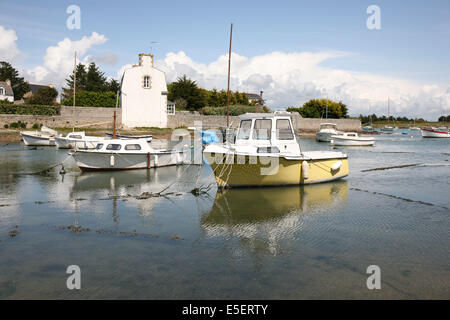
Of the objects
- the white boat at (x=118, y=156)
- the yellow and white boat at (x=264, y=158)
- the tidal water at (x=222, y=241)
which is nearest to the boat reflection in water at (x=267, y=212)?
the tidal water at (x=222, y=241)

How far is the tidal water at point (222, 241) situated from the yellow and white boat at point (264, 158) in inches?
17.7

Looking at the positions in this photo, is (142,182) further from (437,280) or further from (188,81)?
(188,81)

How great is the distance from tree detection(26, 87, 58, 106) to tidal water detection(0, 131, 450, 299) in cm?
5314

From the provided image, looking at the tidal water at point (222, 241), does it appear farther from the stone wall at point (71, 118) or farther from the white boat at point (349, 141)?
the white boat at point (349, 141)

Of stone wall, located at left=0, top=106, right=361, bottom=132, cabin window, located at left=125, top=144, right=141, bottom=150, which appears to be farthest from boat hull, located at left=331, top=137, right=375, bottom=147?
cabin window, located at left=125, top=144, right=141, bottom=150

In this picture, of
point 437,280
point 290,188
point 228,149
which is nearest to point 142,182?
point 228,149

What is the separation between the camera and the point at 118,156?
698 inches

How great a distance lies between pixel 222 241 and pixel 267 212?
9.19 ft

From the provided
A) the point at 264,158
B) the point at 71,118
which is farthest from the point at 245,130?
the point at 71,118

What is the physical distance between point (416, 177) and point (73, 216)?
15.8 metres

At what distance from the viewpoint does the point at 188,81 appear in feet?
202

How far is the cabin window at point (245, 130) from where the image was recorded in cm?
1377

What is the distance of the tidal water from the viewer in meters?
5.66

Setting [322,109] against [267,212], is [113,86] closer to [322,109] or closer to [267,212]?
[322,109]
